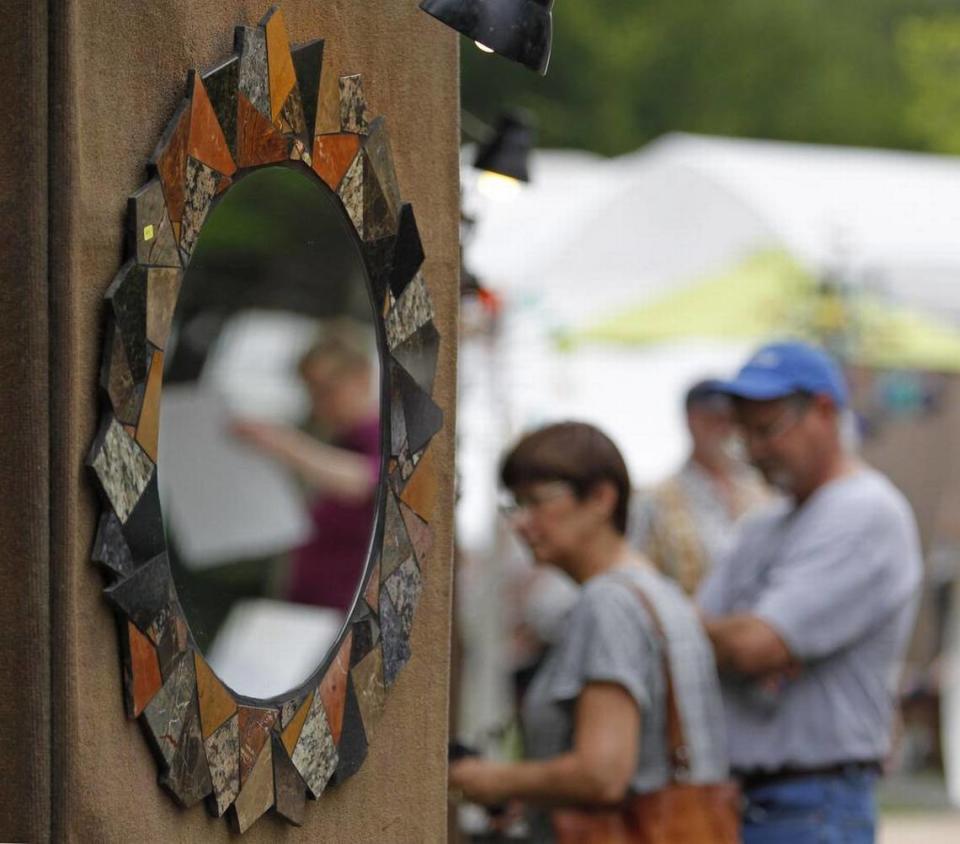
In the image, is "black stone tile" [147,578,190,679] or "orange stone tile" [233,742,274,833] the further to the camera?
"orange stone tile" [233,742,274,833]

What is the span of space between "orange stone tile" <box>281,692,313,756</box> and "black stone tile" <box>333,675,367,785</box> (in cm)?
9

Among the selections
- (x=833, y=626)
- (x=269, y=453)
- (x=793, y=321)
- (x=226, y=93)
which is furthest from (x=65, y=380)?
(x=793, y=321)

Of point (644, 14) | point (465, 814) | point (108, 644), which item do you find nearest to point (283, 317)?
point (465, 814)

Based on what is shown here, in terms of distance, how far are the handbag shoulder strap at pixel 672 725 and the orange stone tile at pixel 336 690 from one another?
3.55 ft

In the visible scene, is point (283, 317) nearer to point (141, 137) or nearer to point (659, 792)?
point (659, 792)

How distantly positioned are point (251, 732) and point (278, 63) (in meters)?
0.66

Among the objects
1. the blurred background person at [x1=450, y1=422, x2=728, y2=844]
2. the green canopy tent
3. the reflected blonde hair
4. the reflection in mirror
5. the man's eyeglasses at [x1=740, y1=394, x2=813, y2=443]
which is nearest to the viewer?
the blurred background person at [x1=450, y1=422, x2=728, y2=844]

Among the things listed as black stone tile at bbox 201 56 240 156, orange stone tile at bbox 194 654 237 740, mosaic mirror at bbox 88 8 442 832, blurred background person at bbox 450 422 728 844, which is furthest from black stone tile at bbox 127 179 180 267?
blurred background person at bbox 450 422 728 844

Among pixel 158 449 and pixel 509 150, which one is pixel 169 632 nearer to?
pixel 158 449

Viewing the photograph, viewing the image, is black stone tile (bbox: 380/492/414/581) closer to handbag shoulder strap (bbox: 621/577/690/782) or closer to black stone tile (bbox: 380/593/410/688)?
black stone tile (bbox: 380/593/410/688)

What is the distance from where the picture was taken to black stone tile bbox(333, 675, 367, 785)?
194 centimetres

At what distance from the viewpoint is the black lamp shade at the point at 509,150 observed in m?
3.81

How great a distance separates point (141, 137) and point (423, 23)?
65 centimetres

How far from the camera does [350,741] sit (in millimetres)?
1954
